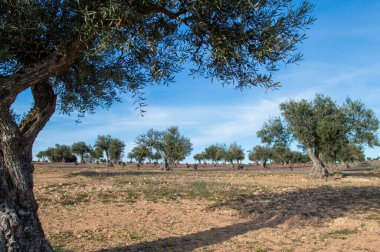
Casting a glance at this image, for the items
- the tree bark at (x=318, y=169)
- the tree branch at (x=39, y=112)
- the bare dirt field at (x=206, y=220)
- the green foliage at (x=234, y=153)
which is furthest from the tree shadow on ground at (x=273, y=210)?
the green foliage at (x=234, y=153)

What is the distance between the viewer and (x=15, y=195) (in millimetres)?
6621

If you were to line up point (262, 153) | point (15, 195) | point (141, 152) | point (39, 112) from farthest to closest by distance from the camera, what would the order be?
point (262, 153) → point (141, 152) → point (39, 112) → point (15, 195)

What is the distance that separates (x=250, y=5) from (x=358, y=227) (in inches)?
326

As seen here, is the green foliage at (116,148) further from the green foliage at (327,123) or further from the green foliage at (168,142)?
the green foliage at (327,123)

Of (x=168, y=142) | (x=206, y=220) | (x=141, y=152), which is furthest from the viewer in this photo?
(x=141, y=152)

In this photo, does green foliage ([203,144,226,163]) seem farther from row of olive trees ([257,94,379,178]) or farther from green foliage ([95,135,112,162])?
row of olive trees ([257,94,379,178])

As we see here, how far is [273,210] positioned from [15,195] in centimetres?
1011

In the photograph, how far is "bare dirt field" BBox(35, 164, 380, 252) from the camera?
8969 mm

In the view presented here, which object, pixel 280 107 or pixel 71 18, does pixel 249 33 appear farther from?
pixel 280 107

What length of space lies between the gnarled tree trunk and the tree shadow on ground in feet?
7.50

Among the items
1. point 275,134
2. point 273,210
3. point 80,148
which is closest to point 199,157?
point 80,148

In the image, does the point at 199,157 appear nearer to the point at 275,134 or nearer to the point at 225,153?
the point at 225,153

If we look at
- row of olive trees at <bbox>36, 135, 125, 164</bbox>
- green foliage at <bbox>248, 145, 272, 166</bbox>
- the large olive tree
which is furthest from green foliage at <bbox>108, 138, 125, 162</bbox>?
the large olive tree

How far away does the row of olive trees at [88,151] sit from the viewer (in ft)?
246
